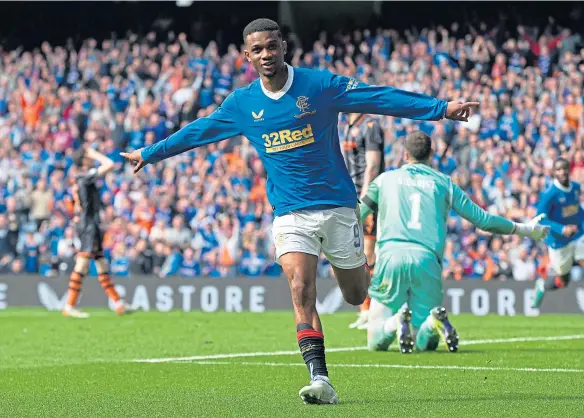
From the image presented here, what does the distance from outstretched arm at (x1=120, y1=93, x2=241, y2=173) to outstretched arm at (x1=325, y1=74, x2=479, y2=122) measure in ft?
2.36

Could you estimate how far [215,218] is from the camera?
25.4 m

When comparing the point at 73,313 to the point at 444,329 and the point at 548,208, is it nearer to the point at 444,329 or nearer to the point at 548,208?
the point at 548,208

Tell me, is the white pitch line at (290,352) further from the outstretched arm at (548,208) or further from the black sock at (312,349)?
the outstretched arm at (548,208)

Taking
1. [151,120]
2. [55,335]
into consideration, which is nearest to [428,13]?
[151,120]

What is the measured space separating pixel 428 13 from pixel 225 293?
12.0m

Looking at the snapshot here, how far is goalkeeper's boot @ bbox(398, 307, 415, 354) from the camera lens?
11.5 metres

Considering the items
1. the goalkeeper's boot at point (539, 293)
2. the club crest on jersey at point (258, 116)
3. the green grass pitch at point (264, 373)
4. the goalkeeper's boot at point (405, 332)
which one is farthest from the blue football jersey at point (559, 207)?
the club crest on jersey at point (258, 116)

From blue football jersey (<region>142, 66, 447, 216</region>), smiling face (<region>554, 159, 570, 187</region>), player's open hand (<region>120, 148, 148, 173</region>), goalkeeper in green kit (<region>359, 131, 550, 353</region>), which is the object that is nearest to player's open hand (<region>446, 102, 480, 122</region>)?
blue football jersey (<region>142, 66, 447, 216</region>)

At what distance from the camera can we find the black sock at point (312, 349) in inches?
312

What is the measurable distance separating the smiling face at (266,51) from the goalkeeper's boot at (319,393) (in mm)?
2025

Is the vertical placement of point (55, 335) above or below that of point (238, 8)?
below

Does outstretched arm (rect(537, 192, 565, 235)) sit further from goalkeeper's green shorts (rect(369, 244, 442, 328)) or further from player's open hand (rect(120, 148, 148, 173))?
player's open hand (rect(120, 148, 148, 173))

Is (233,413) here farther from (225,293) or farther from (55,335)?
(225,293)

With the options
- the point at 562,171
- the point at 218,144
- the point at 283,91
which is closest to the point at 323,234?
the point at 283,91
